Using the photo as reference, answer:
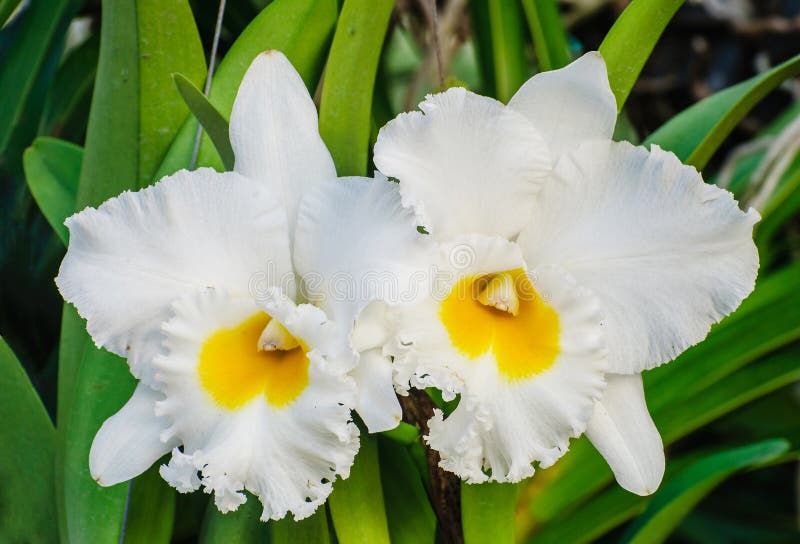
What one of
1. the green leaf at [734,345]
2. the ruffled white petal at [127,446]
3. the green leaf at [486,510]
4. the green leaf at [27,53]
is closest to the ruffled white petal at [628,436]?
the green leaf at [486,510]

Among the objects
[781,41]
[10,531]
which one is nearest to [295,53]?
[10,531]

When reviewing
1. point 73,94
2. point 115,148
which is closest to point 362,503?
point 115,148

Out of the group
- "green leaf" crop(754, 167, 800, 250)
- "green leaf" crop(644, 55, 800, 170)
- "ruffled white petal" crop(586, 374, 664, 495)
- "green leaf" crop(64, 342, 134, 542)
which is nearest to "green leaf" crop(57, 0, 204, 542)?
"green leaf" crop(64, 342, 134, 542)

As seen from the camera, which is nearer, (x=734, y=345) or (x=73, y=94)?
(x=734, y=345)

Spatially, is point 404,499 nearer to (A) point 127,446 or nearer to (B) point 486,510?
(B) point 486,510

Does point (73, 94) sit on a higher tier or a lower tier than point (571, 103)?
lower

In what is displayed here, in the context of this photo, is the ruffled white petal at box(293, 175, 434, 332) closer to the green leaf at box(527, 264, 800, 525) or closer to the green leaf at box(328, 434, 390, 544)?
the green leaf at box(328, 434, 390, 544)

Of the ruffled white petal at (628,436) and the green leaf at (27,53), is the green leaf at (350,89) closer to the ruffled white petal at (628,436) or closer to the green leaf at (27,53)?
the ruffled white petal at (628,436)
